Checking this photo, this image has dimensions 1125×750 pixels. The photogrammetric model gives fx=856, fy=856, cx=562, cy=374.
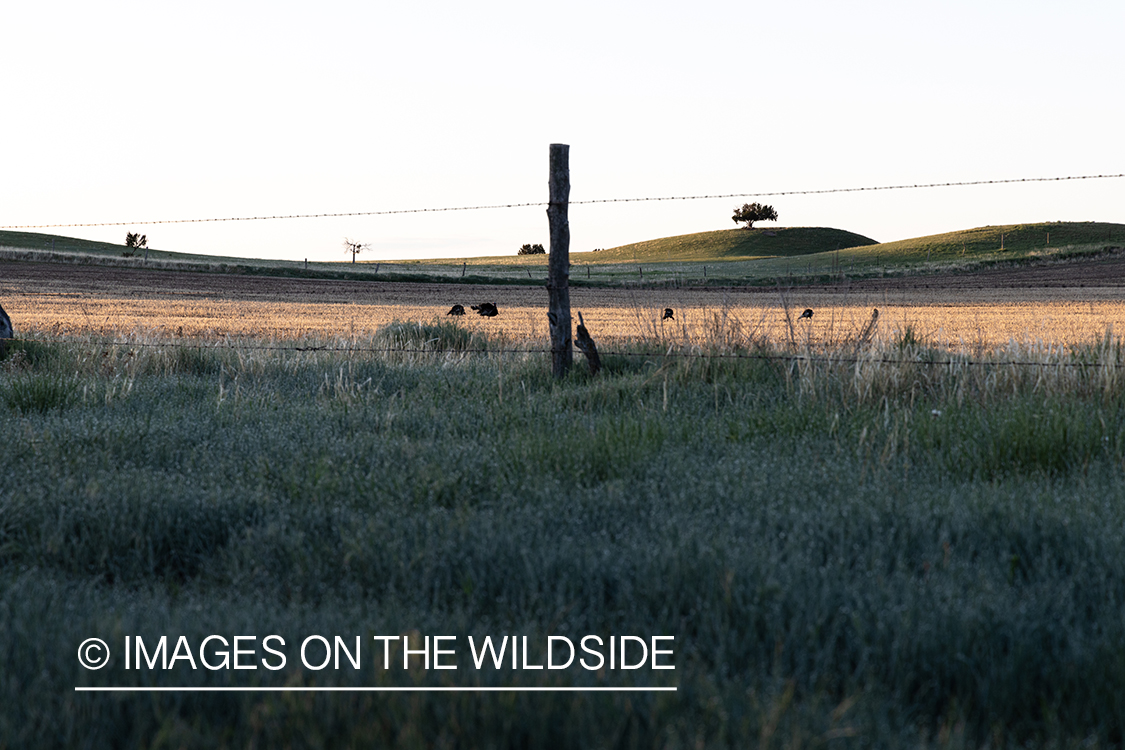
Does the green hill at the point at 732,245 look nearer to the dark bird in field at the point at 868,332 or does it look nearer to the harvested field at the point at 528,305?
the harvested field at the point at 528,305

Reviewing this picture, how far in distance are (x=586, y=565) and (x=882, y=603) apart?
3.47ft

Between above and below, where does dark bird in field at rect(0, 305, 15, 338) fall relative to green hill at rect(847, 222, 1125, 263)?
below

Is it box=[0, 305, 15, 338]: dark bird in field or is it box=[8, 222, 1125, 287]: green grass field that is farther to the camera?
box=[8, 222, 1125, 287]: green grass field

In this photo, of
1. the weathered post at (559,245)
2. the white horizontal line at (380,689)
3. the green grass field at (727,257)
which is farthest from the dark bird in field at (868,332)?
the green grass field at (727,257)

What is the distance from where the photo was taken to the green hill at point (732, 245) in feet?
383

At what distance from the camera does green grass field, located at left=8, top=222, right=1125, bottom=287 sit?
212 feet

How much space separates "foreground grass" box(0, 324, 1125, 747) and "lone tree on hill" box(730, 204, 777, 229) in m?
135

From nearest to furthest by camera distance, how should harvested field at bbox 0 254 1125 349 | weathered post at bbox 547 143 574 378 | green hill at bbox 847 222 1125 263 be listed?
weathered post at bbox 547 143 574 378 < harvested field at bbox 0 254 1125 349 < green hill at bbox 847 222 1125 263

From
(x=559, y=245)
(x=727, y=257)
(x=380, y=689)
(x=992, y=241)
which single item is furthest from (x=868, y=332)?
(x=727, y=257)

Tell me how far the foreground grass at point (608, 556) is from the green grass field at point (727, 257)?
2578 cm

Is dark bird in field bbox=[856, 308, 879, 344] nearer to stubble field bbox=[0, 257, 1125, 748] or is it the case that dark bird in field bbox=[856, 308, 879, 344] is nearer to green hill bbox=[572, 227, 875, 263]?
stubble field bbox=[0, 257, 1125, 748]

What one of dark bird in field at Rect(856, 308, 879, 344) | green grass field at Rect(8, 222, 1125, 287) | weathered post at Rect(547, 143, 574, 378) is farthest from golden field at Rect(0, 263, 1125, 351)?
green grass field at Rect(8, 222, 1125, 287)

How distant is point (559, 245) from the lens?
27.5ft

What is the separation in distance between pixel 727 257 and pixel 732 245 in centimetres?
927
